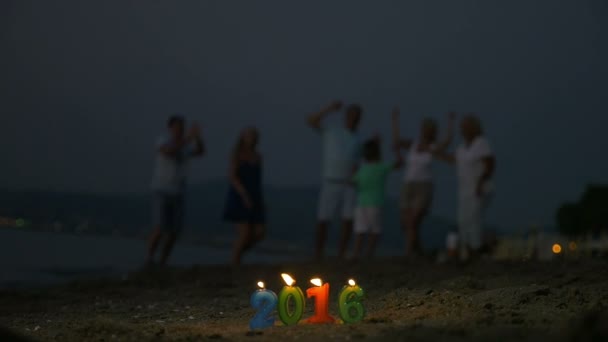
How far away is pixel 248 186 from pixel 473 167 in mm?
2707

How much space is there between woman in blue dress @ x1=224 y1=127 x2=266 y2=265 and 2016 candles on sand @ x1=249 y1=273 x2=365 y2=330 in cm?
528

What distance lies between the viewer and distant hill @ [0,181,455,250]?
1816 centimetres

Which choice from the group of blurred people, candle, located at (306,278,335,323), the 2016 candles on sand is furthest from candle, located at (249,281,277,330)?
the group of blurred people

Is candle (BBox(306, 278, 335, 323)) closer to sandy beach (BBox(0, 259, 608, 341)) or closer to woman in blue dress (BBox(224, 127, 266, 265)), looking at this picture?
sandy beach (BBox(0, 259, 608, 341))

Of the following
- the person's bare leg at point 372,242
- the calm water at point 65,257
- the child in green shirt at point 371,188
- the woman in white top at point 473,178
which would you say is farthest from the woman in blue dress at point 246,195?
the woman in white top at point 473,178

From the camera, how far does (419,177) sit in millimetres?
10125

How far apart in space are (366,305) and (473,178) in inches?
178

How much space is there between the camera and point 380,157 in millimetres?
10461

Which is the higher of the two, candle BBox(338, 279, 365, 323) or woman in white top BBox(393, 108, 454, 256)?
woman in white top BBox(393, 108, 454, 256)

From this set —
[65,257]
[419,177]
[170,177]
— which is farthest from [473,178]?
[65,257]

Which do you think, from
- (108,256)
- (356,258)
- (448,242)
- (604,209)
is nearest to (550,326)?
(356,258)

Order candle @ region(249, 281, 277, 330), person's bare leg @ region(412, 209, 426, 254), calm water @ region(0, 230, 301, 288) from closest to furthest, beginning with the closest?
candle @ region(249, 281, 277, 330)
person's bare leg @ region(412, 209, 426, 254)
calm water @ region(0, 230, 301, 288)

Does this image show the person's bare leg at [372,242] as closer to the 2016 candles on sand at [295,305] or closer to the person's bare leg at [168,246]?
the person's bare leg at [168,246]

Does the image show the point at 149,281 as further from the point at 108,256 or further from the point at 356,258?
the point at 108,256
